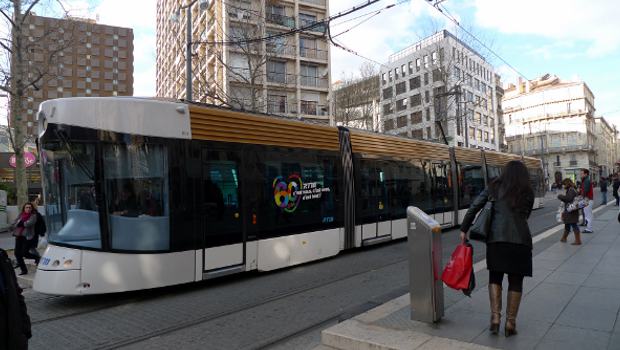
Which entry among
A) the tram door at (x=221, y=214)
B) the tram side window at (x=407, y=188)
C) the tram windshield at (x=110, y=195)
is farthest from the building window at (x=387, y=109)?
the tram windshield at (x=110, y=195)

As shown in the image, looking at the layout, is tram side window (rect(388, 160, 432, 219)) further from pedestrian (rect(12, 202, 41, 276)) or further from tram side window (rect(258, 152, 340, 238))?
pedestrian (rect(12, 202, 41, 276))

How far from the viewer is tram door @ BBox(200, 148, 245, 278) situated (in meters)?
7.12

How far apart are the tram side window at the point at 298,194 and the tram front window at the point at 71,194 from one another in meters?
2.84

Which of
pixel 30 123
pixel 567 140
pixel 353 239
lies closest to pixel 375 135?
pixel 353 239

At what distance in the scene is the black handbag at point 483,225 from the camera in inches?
166

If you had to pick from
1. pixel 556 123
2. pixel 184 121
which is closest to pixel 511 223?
pixel 184 121

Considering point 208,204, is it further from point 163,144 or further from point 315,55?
point 315,55

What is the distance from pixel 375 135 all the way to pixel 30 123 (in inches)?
3225

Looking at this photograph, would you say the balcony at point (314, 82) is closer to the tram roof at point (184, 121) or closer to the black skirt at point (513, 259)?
the tram roof at point (184, 121)

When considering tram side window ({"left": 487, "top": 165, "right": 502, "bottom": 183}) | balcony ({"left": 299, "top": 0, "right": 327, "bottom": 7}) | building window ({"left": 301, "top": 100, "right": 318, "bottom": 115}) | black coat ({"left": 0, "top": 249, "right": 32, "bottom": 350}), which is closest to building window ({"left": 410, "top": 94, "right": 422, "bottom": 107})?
balcony ({"left": 299, "top": 0, "right": 327, "bottom": 7})

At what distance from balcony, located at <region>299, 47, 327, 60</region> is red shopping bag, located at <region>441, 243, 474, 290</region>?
43250mm

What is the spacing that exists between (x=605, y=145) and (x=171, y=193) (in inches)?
5154

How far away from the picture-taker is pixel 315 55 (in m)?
46.6

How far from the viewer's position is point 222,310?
602 centimetres
